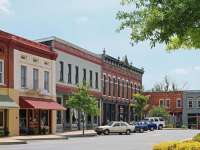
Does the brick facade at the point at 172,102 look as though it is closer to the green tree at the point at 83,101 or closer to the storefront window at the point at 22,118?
the green tree at the point at 83,101

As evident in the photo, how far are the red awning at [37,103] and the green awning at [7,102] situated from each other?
155 cm

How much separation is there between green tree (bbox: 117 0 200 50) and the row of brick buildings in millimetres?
29712

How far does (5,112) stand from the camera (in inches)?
1748

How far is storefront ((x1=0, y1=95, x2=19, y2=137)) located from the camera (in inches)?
1693

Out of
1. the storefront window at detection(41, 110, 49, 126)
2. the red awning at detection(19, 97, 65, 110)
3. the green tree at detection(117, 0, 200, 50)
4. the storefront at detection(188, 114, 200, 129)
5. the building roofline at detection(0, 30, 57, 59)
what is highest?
the building roofline at detection(0, 30, 57, 59)

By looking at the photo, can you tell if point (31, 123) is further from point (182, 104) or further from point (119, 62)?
point (182, 104)

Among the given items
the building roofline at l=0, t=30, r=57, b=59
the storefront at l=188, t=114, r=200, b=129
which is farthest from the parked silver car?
the storefront at l=188, t=114, r=200, b=129

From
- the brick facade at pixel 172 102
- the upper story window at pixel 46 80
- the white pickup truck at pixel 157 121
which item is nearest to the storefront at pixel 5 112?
the upper story window at pixel 46 80

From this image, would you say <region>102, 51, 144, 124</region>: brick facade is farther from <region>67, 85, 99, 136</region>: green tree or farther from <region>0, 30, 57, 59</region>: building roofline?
<region>0, 30, 57, 59</region>: building roofline

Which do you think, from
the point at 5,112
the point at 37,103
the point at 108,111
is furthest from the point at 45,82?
the point at 108,111

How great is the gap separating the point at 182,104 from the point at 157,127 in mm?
22354

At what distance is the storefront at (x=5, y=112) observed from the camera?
42991mm

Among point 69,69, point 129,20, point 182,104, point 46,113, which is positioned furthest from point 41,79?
point 182,104

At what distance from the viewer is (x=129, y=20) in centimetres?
1348
